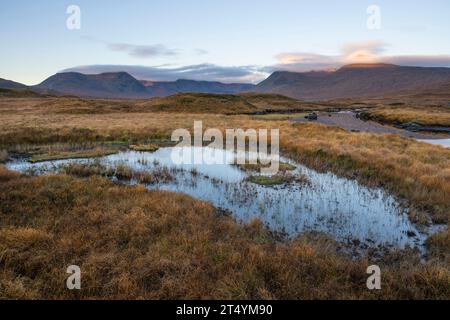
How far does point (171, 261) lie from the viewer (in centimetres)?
734

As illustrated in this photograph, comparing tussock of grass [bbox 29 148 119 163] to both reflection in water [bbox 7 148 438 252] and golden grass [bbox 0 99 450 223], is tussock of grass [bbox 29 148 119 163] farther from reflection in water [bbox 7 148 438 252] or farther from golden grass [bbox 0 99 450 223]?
golden grass [bbox 0 99 450 223]

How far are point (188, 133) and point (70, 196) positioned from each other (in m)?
23.7

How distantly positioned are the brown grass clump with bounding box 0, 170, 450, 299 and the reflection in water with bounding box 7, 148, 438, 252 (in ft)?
4.19

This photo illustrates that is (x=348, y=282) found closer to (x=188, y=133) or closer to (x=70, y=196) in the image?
(x=70, y=196)

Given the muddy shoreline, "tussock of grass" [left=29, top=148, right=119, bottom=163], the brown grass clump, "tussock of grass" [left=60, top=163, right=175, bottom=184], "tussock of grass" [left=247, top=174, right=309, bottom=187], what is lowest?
the brown grass clump

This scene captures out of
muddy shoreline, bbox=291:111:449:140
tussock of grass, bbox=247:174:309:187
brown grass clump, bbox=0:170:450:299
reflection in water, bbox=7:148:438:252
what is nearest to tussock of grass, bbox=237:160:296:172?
reflection in water, bbox=7:148:438:252

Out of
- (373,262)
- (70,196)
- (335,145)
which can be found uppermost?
(335,145)

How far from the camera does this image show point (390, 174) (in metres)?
16.2

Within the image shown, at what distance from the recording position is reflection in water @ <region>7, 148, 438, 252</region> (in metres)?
10.2

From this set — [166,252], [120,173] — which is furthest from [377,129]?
[166,252]

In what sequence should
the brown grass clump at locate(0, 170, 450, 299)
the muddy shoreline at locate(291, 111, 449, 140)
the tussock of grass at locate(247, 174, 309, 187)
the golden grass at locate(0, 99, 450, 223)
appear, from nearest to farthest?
the brown grass clump at locate(0, 170, 450, 299) < the golden grass at locate(0, 99, 450, 223) < the tussock of grass at locate(247, 174, 309, 187) < the muddy shoreline at locate(291, 111, 449, 140)

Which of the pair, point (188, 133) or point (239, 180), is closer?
point (239, 180)

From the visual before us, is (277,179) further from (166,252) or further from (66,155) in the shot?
(66,155)

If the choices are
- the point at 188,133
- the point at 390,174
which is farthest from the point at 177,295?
the point at 188,133
